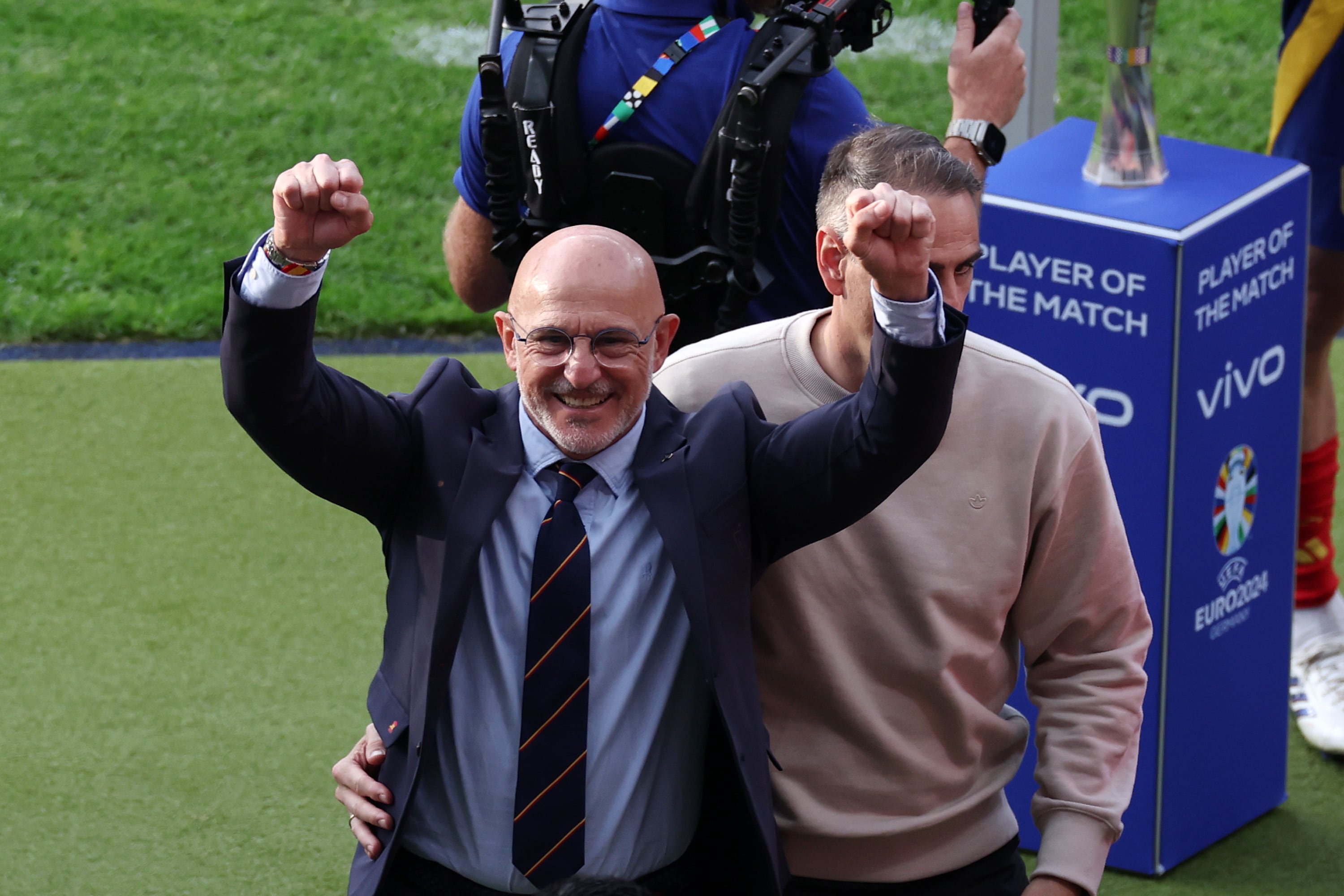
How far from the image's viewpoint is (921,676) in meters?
2.38

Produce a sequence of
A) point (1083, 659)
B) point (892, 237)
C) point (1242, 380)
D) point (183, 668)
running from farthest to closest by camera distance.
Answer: point (183, 668) → point (1242, 380) → point (1083, 659) → point (892, 237)

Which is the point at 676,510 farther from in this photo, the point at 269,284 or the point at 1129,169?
the point at 1129,169

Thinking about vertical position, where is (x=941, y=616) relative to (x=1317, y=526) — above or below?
above

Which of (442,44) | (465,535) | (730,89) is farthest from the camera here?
(442,44)

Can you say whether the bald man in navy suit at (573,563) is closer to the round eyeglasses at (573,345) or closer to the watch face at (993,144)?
the round eyeglasses at (573,345)

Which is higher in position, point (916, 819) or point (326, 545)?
point (916, 819)

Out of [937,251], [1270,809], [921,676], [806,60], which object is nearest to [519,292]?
[937,251]

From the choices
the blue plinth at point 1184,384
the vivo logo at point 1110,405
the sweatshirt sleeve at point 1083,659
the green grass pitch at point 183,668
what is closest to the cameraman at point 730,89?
the blue plinth at point 1184,384

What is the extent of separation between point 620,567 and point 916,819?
574 millimetres

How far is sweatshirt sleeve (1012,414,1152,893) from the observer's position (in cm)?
241

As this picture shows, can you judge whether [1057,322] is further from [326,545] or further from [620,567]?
[326,545]

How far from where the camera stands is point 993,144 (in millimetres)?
3285

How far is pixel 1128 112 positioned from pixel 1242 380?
1.80 feet

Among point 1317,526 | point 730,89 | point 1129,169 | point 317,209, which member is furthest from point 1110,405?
point 317,209
